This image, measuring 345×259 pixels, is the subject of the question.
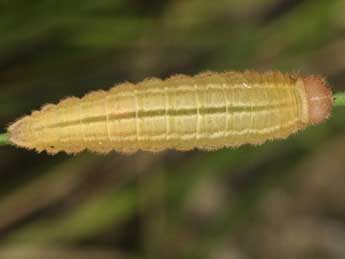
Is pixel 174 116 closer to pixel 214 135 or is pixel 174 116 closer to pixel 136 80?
pixel 214 135

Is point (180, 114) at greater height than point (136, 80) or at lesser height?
lesser

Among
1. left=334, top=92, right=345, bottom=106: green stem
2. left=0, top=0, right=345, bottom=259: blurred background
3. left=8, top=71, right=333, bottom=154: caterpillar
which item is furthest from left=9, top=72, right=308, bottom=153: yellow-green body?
left=0, top=0, right=345, bottom=259: blurred background

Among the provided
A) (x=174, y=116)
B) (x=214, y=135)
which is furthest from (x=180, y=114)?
(x=214, y=135)

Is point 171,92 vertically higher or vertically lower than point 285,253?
higher

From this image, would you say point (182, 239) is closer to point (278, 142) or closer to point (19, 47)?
point (278, 142)

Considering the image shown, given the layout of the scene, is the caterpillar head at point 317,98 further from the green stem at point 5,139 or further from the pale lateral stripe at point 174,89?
the green stem at point 5,139

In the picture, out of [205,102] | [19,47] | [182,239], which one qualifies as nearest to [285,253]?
[182,239]

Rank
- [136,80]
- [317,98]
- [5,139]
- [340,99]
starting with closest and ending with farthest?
[5,139]
[340,99]
[317,98]
[136,80]
